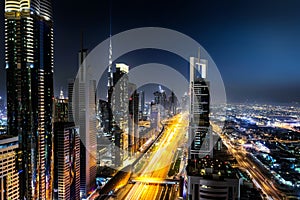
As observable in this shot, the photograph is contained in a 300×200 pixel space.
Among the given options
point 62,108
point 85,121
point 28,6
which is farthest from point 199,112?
point 28,6

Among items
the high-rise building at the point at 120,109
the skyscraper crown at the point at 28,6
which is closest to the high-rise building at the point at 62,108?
the high-rise building at the point at 120,109

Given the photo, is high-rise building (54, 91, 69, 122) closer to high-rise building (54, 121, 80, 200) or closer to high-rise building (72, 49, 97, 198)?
high-rise building (72, 49, 97, 198)

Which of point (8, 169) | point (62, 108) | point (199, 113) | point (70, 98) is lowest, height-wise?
point (8, 169)

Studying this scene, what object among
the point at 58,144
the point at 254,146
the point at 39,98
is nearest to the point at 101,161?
the point at 58,144

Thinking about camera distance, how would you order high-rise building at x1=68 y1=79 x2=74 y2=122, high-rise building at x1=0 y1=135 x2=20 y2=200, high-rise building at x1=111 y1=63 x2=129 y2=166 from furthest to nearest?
high-rise building at x1=111 y1=63 x2=129 y2=166, high-rise building at x1=68 y1=79 x2=74 y2=122, high-rise building at x1=0 y1=135 x2=20 y2=200

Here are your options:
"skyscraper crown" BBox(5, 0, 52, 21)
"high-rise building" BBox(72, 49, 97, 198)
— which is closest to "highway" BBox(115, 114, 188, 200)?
"high-rise building" BBox(72, 49, 97, 198)

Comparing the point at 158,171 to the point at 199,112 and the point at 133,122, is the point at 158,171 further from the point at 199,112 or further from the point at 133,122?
the point at 133,122
